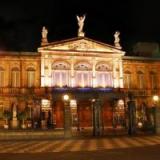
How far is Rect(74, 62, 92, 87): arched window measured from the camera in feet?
170

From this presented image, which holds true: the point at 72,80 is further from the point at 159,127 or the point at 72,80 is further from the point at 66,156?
the point at 66,156

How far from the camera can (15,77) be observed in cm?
5031

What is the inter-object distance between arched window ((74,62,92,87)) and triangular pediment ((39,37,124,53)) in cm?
233

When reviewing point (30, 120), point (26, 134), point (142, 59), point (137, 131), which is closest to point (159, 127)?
point (137, 131)

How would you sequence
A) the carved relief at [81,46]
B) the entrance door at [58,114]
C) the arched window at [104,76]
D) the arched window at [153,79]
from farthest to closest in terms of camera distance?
the arched window at [153,79], the arched window at [104,76], the carved relief at [81,46], the entrance door at [58,114]

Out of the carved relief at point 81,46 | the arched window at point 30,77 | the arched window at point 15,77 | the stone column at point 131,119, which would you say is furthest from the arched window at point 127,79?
the stone column at point 131,119

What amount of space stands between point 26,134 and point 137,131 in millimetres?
10827

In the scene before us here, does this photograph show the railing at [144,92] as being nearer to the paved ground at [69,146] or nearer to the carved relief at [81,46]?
the carved relief at [81,46]

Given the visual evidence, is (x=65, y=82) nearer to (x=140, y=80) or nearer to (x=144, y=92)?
(x=140, y=80)

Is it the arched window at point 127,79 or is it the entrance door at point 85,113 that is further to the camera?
the arched window at point 127,79

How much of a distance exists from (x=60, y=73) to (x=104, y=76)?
6.66 m

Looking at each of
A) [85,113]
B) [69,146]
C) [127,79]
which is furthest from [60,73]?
[69,146]

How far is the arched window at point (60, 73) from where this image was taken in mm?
50781

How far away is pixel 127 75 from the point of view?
180 ft
